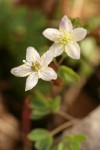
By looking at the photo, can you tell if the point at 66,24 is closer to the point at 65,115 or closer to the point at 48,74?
the point at 48,74

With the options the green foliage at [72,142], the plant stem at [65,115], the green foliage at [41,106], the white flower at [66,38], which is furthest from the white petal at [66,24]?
the plant stem at [65,115]

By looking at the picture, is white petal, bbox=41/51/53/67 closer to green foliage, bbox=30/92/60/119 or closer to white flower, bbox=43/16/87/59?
white flower, bbox=43/16/87/59

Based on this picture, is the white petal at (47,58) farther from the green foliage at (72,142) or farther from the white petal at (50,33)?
the green foliage at (72,142)

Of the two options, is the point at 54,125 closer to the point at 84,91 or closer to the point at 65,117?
the point at 65,117

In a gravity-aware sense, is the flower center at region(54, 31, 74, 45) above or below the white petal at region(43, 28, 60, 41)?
below

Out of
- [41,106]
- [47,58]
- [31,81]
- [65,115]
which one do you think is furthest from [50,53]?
[65,115]

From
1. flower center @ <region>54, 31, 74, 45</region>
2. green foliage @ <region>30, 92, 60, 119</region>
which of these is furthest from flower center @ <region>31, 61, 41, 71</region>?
green foliage @ <region>30, 92, 60, 119</region>
